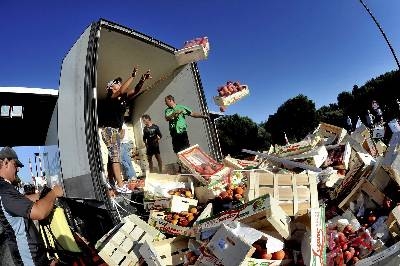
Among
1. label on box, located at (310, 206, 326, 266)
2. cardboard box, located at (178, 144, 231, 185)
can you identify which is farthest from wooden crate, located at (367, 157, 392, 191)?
cardboard box, located at (178, 144, 231, 185)

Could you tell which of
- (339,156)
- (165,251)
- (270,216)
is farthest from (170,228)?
(339,156)

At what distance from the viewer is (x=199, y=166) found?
674cm

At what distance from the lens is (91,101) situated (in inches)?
221

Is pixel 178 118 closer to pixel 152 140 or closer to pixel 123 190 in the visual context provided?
pixel 152 140

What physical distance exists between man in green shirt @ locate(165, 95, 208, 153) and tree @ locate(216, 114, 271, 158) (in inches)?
1404

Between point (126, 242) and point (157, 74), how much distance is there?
5.68 metres

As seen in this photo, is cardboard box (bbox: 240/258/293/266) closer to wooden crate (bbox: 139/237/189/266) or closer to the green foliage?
wooden crate (bbox: 139/237/189/266)

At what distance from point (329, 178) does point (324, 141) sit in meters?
2.82

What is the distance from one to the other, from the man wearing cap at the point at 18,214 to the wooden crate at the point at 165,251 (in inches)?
48.6

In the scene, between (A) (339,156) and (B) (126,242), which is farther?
(A) (339,156)

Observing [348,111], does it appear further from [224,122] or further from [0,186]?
[0,186]

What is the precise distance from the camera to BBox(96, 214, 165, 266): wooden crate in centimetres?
453

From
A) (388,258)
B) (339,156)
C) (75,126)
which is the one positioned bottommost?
(388,258)

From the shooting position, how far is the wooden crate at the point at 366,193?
510cm
